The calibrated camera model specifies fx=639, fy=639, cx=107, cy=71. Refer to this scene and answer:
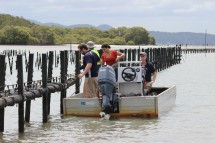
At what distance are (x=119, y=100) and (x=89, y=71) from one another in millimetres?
1377

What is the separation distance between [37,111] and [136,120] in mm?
5741

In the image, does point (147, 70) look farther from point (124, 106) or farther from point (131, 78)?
point (124, 106)

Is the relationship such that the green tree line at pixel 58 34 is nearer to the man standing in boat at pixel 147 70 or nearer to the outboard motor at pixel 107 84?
the man standing in boat at pixel 147 70

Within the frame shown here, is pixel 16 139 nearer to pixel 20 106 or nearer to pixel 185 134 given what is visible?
pixel 20 106

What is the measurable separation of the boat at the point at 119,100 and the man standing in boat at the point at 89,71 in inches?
17.4

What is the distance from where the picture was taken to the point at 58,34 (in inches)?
6663

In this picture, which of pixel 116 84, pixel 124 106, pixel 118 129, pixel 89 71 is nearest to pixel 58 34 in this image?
pixel 116 84

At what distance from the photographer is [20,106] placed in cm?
1733

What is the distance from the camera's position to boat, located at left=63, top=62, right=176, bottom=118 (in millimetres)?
18969

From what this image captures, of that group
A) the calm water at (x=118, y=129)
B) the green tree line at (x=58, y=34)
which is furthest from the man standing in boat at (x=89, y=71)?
the green tree line at (x=58, y=34)

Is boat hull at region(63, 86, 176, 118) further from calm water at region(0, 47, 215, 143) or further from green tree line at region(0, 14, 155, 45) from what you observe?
green tree line at region(0, 14, 155, 45)

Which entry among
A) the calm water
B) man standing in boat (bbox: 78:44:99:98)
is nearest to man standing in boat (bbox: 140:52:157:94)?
the calm water

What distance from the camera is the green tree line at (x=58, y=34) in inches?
5187

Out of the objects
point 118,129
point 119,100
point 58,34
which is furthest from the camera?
point 58,34
